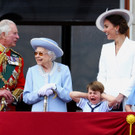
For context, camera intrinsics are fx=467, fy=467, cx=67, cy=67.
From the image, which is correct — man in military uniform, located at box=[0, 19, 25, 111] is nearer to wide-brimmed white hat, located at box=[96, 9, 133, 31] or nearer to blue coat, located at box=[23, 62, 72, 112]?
blue coat, located at box=[23, 62, 72, 112]

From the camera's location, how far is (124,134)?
3781mm

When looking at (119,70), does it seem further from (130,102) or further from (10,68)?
(10,68)

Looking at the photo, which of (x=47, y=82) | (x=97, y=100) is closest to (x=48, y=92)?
(x=47, y=82)

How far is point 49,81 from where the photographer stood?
4660mm

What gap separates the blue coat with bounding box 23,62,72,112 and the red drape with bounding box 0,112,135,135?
28.5 inches

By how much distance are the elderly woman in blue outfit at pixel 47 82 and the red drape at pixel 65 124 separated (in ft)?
2.30

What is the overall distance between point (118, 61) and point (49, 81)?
2.34ft

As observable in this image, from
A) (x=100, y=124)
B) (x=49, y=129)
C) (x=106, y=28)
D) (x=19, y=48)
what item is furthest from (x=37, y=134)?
(x=19, y=48)

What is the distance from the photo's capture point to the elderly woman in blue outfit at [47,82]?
4.52 meters

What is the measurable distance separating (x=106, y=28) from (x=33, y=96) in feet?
3.32

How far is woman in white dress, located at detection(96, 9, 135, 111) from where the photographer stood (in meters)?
4.51

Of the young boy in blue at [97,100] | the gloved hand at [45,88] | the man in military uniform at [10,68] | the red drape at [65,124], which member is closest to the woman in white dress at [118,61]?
the young boy in blue at [97,100]

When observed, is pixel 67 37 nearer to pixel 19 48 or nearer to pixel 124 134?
pixel 19 48

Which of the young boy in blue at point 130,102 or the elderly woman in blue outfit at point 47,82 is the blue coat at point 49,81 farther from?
the young boy in blue at point 130,102
